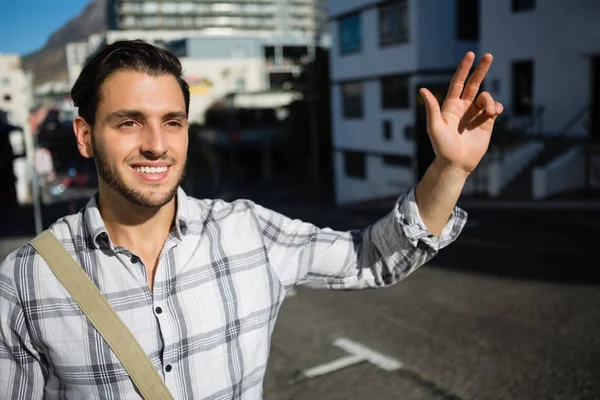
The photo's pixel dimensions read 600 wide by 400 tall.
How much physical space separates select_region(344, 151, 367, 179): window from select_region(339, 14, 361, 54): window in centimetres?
493

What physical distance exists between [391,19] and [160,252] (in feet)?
78.5

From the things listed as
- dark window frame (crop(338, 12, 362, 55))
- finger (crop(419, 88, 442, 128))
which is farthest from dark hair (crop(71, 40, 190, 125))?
dark window frame (crop(338, 12, 362, 55))

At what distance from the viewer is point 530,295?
752 centimetres

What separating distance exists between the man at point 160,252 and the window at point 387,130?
76.8 ft

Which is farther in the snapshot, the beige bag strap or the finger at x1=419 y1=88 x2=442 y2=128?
the finger at x1=419 y1=88 x2=442 y2=128

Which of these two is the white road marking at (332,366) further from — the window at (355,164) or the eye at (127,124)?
the window at (355,164)

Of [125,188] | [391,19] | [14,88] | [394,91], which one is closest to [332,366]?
[125,188]

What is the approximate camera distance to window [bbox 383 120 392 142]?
82.4 ft

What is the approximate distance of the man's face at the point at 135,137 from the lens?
77.0 inches

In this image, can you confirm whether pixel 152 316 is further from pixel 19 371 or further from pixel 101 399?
pixel 19 371

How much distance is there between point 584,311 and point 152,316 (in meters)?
6.26

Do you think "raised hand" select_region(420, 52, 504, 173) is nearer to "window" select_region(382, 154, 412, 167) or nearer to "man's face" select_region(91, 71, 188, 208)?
"man's face" select_region(91, 71, 188, 208)

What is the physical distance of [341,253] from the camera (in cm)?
226

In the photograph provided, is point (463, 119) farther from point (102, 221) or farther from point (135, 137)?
point (102, 221)
